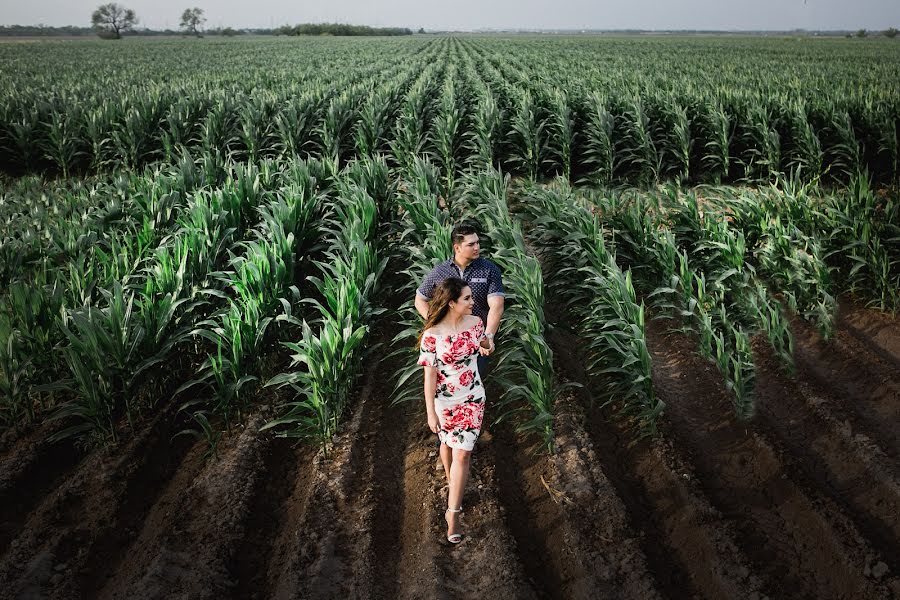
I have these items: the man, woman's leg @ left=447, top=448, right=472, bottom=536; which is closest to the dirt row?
woman's leg @ left=447, top=448, right=472, bottom=536

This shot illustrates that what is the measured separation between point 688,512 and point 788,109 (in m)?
8.94

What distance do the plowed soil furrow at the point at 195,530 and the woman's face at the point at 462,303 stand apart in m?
1.46

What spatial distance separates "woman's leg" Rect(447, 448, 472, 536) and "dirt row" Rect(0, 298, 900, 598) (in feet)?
0.41

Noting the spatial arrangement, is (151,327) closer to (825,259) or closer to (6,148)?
(825,259)

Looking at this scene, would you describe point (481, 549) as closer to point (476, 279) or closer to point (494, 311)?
point (494, 311)

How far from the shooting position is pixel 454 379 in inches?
109

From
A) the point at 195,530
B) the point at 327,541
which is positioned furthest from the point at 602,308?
the point at 195,530

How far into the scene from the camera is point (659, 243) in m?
5.74

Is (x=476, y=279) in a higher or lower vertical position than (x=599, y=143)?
lower

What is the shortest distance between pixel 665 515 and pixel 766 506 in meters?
0.50

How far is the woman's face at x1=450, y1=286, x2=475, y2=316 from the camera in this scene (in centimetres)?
264

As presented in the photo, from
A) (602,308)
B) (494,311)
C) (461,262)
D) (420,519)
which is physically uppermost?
(461,262)

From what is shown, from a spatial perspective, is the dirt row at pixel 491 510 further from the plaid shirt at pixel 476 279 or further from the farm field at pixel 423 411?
the plaid shirt at pixel 476 279

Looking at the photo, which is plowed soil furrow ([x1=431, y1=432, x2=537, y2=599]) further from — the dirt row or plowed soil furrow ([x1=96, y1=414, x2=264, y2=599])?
plowed soil furrow ([x1=96, y1=414, x2=264, y2=599])
